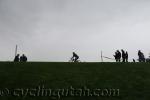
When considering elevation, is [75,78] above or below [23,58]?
below

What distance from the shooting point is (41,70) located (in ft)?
115

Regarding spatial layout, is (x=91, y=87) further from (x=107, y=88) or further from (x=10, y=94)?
(x=10, y=94)

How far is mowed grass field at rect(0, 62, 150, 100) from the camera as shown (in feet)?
93.8

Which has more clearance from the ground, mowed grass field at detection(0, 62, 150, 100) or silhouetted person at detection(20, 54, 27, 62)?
silhouetted person at detection(20, 54, 27, 62)

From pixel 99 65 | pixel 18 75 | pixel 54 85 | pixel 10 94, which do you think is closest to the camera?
pixel 10 94

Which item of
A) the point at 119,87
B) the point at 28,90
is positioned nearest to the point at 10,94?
the point at 28,90

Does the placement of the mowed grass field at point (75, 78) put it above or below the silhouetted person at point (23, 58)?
below

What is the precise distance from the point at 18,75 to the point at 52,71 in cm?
354

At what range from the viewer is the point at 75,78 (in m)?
32.4

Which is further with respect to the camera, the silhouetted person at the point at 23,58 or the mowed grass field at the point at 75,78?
the silhouetted person at the point at 23,58

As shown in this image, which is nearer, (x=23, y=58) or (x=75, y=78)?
(x=75, y=78)

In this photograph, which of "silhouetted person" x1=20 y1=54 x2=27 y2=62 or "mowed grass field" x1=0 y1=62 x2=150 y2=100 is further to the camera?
"silhouetted person" x1=20 y1=54 x2=27 y2=62

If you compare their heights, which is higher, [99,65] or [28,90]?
[99,65]

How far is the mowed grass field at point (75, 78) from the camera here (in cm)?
2858
